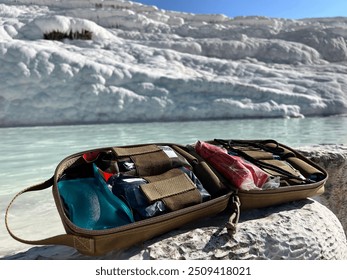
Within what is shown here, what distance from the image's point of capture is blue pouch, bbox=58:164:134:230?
1039mm

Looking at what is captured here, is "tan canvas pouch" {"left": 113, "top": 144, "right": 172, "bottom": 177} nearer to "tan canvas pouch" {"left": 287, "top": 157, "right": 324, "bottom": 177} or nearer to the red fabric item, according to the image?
the red fabric item

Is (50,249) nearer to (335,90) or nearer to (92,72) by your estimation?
(92,72)

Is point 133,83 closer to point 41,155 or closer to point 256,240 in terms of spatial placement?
point 41,155

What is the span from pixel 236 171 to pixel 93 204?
22.6 inches

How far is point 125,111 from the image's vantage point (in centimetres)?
923

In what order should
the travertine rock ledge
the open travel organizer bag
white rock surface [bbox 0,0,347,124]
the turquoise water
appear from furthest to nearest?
1. white rock surface [bbox 0,0,347,124]
2. the turquoise water
3. the travertine rock ledge
4. the open travel organizer bag

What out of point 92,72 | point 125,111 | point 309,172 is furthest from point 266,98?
point 309,172

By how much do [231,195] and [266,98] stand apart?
9.85 meters

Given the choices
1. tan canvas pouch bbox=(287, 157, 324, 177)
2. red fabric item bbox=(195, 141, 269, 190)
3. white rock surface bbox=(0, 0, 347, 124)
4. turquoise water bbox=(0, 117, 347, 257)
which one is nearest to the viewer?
red fabric item bbox=(195, 141, 269, 190)

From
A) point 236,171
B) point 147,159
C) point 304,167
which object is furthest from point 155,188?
point 304,167

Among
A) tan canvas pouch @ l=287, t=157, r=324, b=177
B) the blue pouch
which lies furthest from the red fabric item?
the blue pouch

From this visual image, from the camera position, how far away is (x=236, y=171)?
124 cm

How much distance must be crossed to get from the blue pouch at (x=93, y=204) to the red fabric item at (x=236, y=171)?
44cm

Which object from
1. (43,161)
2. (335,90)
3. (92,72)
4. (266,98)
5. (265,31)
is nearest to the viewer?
(43,161)
